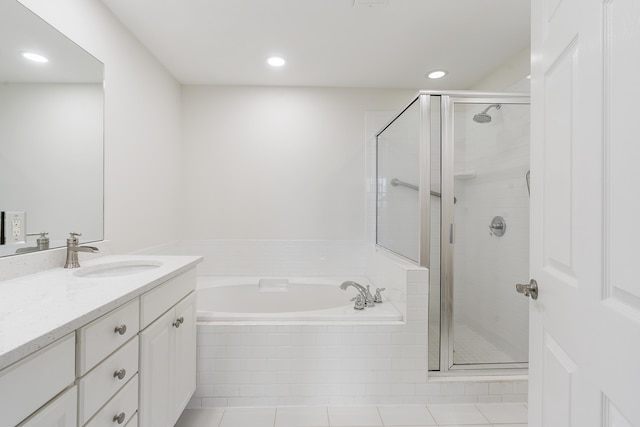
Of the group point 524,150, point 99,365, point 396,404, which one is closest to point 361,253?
point 396,404

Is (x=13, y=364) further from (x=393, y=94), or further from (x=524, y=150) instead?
(x=393, y=94)

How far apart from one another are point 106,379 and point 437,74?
2967mm

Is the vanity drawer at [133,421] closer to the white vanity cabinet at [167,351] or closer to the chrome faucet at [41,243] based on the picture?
the white vanity cabinet at [167,351]

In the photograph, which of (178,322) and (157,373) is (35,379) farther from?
(178,322)

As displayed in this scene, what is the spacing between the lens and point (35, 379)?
665mm

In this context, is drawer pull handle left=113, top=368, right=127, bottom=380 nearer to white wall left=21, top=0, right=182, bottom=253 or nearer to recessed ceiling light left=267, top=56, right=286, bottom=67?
white wall left=21, top=0, right=182, bottom=253

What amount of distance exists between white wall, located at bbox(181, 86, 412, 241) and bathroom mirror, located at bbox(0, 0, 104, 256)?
117cm

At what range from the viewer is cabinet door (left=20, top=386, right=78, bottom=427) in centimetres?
67

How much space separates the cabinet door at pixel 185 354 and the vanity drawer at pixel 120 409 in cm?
35

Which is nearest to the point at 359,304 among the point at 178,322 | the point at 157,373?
the point at 178,322

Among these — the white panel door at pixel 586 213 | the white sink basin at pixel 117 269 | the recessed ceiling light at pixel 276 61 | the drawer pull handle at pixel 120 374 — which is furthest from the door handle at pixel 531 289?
the recessed ceiling light at pixel 276 61

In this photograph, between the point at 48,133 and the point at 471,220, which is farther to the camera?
the point at 471,220

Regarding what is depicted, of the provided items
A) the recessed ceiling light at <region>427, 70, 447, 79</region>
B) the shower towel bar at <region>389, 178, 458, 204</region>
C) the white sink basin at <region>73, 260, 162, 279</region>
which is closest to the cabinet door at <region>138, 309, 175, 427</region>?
the white sink basin at <region>73, 260, 162, 279</region>

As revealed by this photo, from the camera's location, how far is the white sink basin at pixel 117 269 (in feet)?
4.58
